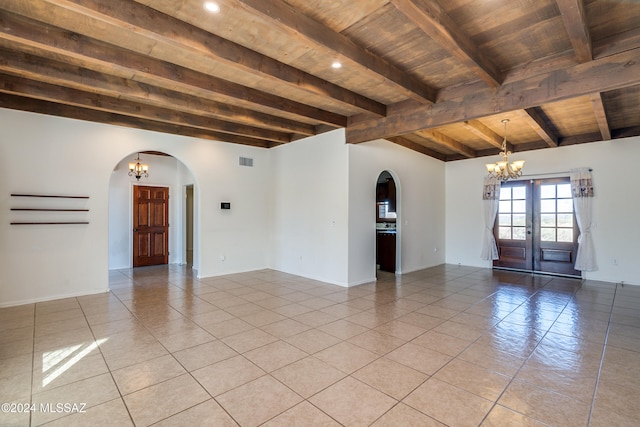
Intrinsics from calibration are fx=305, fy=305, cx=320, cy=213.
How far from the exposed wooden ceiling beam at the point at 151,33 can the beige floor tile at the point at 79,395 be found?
2.78 m


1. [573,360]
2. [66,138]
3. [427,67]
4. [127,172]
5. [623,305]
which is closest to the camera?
[573,360]

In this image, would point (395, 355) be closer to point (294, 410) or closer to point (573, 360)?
point (294, 410)

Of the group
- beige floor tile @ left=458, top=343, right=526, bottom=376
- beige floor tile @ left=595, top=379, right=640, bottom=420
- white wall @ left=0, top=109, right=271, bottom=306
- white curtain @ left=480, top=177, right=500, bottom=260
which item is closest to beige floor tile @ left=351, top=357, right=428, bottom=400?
beige floor tile @ left=458, top=343, right=526, bottom=376

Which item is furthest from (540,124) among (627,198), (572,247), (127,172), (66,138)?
(127,172)

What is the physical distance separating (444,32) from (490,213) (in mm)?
5916

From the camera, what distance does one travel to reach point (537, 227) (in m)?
6.76

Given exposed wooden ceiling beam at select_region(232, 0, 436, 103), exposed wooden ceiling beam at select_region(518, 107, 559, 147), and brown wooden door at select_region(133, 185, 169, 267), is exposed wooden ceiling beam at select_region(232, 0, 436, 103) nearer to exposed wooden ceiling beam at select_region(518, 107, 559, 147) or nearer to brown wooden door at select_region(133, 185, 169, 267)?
exposed wooden ceiling beam at select_region(518, 107, 559, 147)

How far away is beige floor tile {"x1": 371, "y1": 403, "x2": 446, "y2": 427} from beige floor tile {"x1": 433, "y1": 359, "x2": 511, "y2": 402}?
1.72ft

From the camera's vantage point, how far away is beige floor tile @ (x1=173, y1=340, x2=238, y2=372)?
268 cm

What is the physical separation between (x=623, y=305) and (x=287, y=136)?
627 cm

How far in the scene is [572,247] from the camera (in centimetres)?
633

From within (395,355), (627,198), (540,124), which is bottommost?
(395,355)

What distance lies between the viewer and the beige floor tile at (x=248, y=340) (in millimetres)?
3018

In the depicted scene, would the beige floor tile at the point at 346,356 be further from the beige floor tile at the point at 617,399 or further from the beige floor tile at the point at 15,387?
the beige floor tile at the point at 15,387
